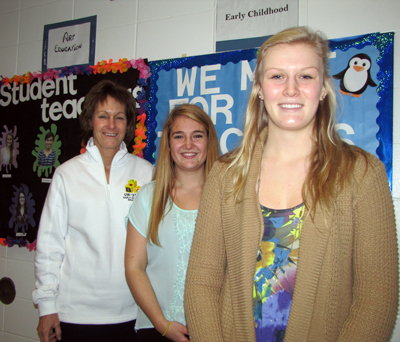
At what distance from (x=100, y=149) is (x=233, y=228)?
3.41 ft

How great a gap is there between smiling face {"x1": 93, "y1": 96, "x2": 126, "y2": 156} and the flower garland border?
27 cm

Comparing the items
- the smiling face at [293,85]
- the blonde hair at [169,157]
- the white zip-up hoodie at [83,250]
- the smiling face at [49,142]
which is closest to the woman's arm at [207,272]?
the smiling face at [293,85]

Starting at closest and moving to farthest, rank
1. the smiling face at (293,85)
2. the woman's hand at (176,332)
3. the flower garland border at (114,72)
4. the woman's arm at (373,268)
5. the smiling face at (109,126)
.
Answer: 1. the woman's arm at (373,268)
2. the smiling face at (293,85)
3. the woman's hand at (176,332)
4. the smiling face at (109,126)
5. the flower garland border at (114,72)

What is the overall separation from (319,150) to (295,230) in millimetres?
267

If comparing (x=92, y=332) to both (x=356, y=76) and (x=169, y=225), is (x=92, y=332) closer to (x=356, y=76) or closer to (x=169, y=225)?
(x=169, y=225)

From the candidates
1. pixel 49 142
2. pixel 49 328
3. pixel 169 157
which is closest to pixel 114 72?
pixel 49 142

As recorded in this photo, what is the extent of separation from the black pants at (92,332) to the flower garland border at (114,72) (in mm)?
991

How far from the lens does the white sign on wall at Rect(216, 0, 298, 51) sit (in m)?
1.75

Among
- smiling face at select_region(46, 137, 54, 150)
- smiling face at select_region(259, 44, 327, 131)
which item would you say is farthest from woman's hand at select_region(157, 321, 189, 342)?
smiling face at select_region(46, 137, 54, 150)

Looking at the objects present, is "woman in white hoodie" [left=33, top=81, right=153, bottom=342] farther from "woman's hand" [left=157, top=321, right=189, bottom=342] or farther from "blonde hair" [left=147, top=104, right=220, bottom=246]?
"woman's hand" [left=157, top=321, right=189, bottom=342]

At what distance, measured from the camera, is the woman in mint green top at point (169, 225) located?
130 centimetres

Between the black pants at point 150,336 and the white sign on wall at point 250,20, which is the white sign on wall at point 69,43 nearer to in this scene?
the white sign on wall at point 250,20

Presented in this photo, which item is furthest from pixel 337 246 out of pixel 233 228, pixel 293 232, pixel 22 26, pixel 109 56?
pixel 22 26

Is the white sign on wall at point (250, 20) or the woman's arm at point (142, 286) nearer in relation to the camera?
the woman's arm at point (142, 286)
